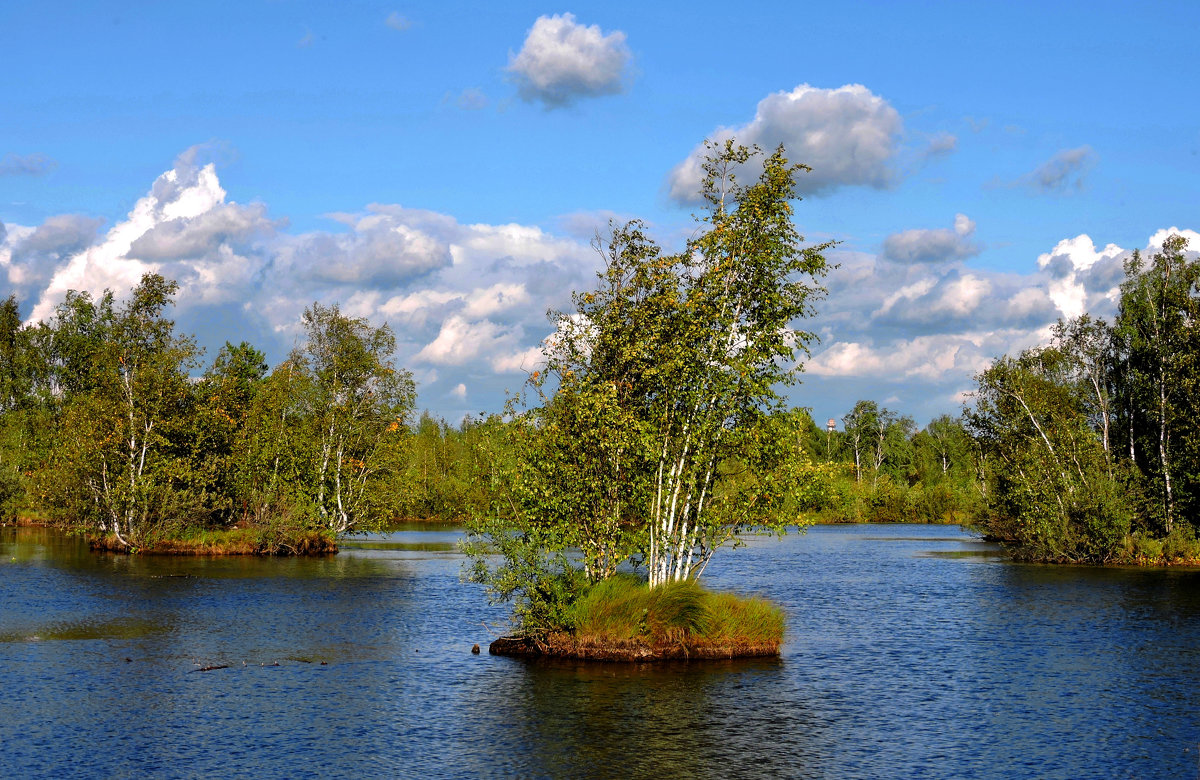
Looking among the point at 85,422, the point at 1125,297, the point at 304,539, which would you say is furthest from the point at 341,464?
the point at 1125,297

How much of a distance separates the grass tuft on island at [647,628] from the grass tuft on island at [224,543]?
51.0 metres

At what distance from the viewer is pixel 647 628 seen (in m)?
36.0

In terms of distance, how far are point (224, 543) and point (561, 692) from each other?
59.0 meters

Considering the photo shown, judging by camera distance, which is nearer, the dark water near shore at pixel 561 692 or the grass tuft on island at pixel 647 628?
the dark water near shore at pixel 561 692

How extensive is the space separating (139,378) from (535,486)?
172 feet

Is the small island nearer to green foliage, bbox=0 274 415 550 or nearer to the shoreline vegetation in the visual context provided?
the shoreline vegetation

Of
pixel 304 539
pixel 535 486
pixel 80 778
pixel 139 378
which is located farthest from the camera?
pixel 304 539

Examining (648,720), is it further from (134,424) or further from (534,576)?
(134,424)

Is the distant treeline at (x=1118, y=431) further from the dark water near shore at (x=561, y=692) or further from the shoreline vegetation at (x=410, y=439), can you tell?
the dark water near shore at (x=561, y=692)

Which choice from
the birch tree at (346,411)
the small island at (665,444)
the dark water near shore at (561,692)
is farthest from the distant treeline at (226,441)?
the small island at (665,444)

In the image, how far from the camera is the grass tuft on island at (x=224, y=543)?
81.4 m

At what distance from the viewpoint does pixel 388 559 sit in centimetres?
8288

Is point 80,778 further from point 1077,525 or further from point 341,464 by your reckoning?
point 1077,525

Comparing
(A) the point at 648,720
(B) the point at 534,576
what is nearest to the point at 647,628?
(B) the point at 534,576
